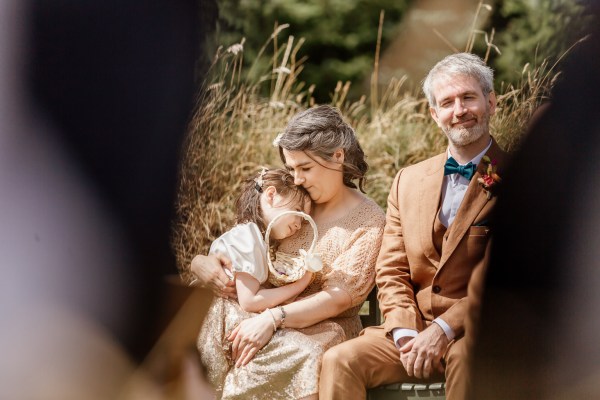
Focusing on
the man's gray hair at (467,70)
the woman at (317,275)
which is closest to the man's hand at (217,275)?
the woman at (317,275)

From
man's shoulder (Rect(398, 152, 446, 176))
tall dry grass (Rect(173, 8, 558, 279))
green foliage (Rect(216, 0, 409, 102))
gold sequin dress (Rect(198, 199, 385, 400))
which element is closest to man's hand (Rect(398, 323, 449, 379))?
gold sequin dress (Rect(198, 199, 385, 400))

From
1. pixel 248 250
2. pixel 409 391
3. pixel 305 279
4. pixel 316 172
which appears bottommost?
pixel 409 391

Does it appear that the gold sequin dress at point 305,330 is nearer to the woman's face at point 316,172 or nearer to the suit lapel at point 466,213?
the woman's face at point 316,172

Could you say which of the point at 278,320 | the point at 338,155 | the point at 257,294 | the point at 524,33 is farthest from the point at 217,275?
the point at 524,33

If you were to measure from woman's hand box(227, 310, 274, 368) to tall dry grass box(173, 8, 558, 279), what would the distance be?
63cm

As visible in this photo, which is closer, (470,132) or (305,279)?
(470,132)

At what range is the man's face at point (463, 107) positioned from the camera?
269 cm

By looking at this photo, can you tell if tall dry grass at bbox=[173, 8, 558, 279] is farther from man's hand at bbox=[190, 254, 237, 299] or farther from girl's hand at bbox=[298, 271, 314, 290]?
girl's hand at bbox=[298, 271, 314, 290]

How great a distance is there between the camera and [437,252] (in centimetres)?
276

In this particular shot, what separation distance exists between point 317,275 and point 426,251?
0.41 meters

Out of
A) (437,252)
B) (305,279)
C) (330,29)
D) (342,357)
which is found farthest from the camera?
(330,29)

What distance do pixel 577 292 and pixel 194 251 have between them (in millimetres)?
1822

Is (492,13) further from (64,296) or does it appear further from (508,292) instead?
(64,296)

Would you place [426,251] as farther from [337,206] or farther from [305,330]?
[305,330]
